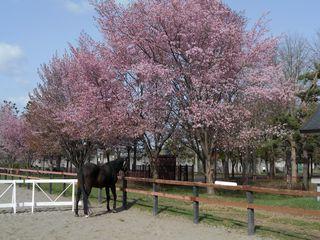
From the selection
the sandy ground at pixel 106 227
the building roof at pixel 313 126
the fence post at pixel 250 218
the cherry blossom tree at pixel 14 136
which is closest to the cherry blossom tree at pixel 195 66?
the building roof at pixel 313 126

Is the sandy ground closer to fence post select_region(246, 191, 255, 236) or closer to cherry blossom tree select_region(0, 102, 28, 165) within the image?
fence post select_region(246, 191, 255, 236)

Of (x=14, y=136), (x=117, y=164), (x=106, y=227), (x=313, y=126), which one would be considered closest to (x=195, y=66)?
(x=313, y=126)

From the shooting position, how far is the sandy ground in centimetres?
1048

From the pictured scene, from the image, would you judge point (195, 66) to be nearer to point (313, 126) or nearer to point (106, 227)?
point (313, 126)

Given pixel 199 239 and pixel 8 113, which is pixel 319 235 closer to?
pixel 199 239

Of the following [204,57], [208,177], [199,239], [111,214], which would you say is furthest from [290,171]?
[199,239]

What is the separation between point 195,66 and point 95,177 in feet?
29.5

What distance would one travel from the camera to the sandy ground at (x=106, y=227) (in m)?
10.5

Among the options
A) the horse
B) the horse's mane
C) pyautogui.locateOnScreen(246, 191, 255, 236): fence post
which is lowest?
pyautogui.locateOnScreen(246, 191, 255, 236): fence post

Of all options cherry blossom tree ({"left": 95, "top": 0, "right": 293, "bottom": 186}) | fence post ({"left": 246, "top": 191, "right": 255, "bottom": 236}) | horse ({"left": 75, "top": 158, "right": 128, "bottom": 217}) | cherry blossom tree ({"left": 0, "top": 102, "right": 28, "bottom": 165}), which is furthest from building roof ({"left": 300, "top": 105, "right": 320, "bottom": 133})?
cherry blossom tree ({"left": 0, "top": 102, "right": 28, "bottom": 165})

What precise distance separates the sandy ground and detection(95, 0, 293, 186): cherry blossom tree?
8.19 m

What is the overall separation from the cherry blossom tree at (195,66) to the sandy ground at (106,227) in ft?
26.9

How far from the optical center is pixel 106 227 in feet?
38.7

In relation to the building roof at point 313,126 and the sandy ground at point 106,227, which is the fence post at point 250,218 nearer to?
the sandy ground at point 106,227
